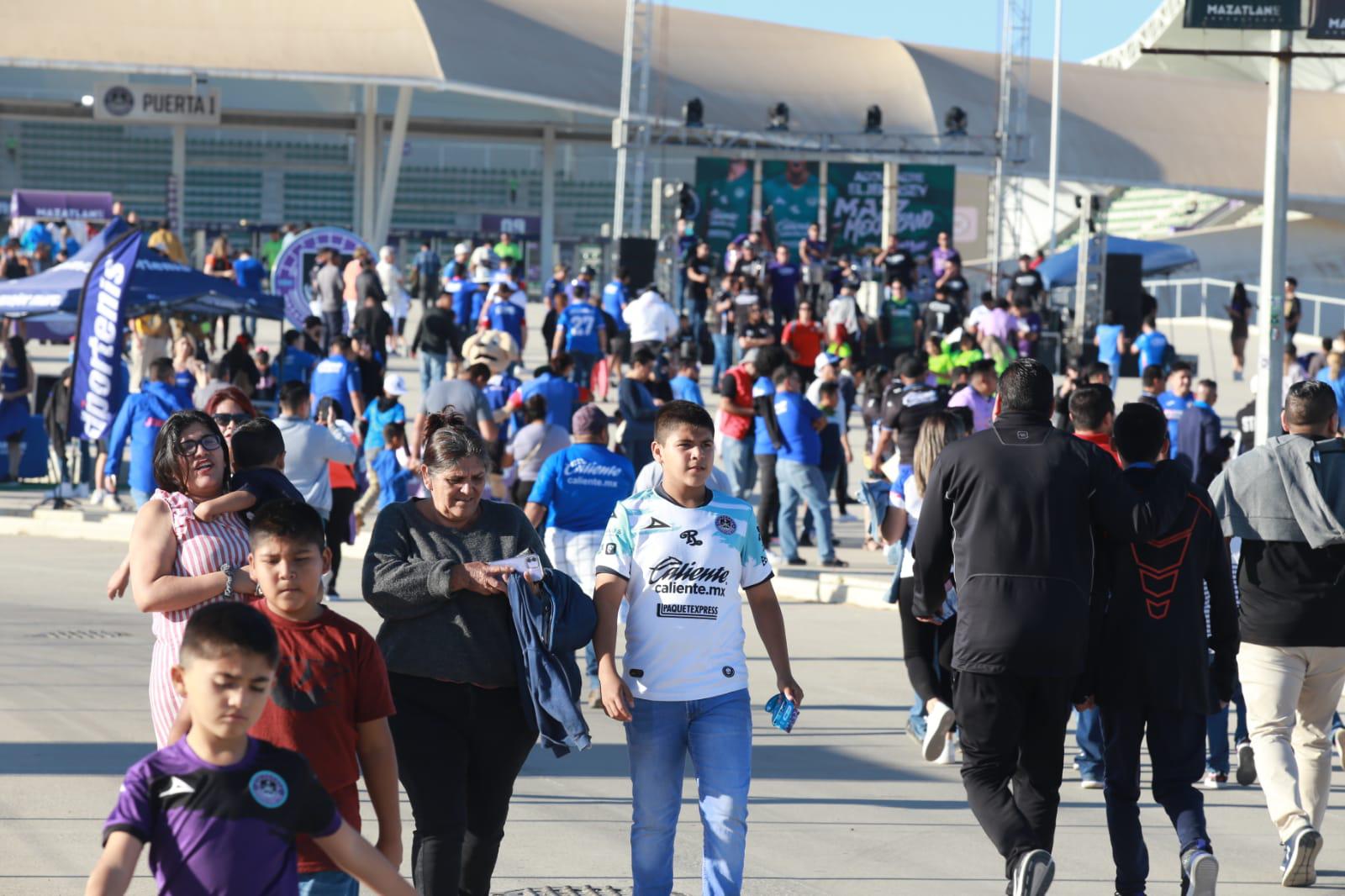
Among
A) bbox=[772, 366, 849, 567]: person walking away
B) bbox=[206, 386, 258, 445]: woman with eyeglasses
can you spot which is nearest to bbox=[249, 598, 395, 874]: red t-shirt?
bbox=[206, 386, 258, 445]: woman with eyeglasses

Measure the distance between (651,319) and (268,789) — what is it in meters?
21.1

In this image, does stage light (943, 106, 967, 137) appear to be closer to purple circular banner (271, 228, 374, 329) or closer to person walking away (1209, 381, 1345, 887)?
purple circular banner (271, 228, 374, 329)

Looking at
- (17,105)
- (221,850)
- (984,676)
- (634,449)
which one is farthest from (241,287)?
(17,105)

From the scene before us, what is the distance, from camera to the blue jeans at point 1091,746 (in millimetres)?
8484

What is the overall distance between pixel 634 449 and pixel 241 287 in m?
8.14

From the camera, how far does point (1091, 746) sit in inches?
335

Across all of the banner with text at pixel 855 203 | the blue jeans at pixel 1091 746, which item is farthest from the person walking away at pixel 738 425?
the banner with text at pixel 855 203

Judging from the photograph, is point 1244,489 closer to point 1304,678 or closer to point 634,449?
point 1304,678

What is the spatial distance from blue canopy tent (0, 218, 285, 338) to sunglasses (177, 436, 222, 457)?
13094mm

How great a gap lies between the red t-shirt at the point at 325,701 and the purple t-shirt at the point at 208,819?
67 cm

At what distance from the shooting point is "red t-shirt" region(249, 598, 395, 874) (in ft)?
15.1

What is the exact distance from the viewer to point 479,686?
557 centimetres

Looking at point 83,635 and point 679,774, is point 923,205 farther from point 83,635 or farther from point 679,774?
point 679,774

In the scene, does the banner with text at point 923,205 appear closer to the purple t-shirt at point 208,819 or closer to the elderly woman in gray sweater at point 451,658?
the elderly woman in gray sweater at point 451,658
